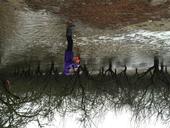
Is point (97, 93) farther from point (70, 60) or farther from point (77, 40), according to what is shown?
point (70, 60)

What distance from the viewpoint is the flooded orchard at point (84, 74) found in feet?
38.4

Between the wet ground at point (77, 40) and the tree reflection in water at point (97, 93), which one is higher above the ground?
the wet ground at point (77, 40)

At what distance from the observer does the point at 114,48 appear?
14234mm

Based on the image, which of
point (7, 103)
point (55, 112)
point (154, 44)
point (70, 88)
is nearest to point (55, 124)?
point (55, 112)

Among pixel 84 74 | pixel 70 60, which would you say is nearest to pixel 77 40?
pixel 70 60

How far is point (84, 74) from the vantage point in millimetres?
16719

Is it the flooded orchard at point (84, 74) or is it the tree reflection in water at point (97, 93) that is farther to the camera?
the tree reflection in water at point (97, 93)

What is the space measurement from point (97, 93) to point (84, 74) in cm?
99

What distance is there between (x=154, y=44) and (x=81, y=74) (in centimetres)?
437

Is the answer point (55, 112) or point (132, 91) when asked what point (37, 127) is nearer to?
point (55, 112)

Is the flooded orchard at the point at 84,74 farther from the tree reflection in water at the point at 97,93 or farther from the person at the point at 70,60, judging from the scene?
the person at the point at 70,60

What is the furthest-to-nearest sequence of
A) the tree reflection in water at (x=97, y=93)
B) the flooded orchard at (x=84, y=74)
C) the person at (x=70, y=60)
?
the tree reflection in water at (x=97, y=93) < the flooded orchard at (x=84, y=74) < the person at (x=70, y=60)

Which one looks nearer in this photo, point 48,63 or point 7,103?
point 7,103

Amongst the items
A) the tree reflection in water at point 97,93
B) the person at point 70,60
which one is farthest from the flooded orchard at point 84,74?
the person at point 70,60
